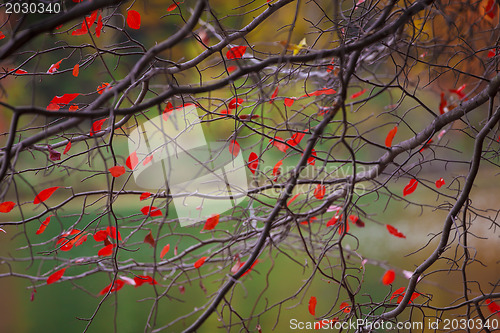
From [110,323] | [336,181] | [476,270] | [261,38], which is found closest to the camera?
[336,181]

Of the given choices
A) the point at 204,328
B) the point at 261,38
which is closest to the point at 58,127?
the point at 204,328

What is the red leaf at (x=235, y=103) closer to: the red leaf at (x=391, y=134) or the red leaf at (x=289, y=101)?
the red leaf at (x=289, y=101)

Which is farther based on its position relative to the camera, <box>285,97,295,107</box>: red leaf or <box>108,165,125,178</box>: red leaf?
<box>285,97,295,107</box>: red leaf

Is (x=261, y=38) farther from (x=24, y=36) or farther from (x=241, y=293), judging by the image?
(x=24, y=36)

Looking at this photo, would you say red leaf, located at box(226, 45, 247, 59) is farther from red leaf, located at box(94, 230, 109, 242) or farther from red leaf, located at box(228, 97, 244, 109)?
red leaf, located at box(94, 230, 109, 242)

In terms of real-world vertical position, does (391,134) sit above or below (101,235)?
above

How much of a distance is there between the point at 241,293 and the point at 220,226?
700 mm

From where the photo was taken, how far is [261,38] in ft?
14.5

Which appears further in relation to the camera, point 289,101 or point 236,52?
point 289,101

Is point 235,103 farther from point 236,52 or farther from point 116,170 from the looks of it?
point 116,170

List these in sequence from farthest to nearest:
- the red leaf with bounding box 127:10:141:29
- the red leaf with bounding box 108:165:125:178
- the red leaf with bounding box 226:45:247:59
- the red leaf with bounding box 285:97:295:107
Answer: the red leaf with bounding box 285:97:295:107
the red leaf with bounding box 127:10:141:29
the red leaf with bounding box 226:45:247:59
the red leaf with bounding box 108:165:125:178

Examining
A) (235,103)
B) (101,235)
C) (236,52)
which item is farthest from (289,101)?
(101,235)

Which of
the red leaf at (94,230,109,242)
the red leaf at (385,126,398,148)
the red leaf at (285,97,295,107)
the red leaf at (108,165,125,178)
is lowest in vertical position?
the red leaf at (94,230,109,242)

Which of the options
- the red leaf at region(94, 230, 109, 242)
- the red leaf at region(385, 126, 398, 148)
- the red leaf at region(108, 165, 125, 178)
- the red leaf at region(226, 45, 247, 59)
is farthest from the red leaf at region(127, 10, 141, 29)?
the red leaf at region(385, 126, 398, 148)
